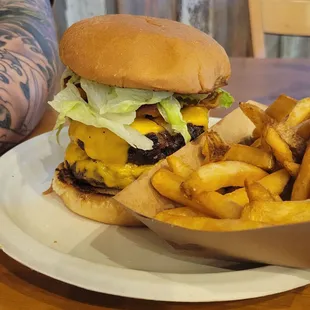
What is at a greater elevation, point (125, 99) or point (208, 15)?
point (125, 99)

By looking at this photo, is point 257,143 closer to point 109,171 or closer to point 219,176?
point 219,176

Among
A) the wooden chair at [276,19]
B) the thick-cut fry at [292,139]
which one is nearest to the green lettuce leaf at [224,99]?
the thick-cut fry at [292,139]

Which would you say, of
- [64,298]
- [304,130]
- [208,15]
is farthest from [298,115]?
[208,15]

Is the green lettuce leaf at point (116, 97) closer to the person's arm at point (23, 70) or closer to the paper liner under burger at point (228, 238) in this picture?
the paper liner under burger at point (228, 238)

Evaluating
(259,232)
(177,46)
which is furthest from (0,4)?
(259,232)

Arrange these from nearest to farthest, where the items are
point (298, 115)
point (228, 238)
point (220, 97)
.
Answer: point (228, 238), point (298, 115), point (220, 97)

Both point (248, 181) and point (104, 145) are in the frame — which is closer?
point (248, 181)

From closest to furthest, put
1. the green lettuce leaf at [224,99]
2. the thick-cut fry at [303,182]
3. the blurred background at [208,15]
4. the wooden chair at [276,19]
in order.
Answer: the thick-cut fry at [303,182], the green lettuce leaf at [224,99], the wooden chair at [276,19], the blurred background at [208,15]
